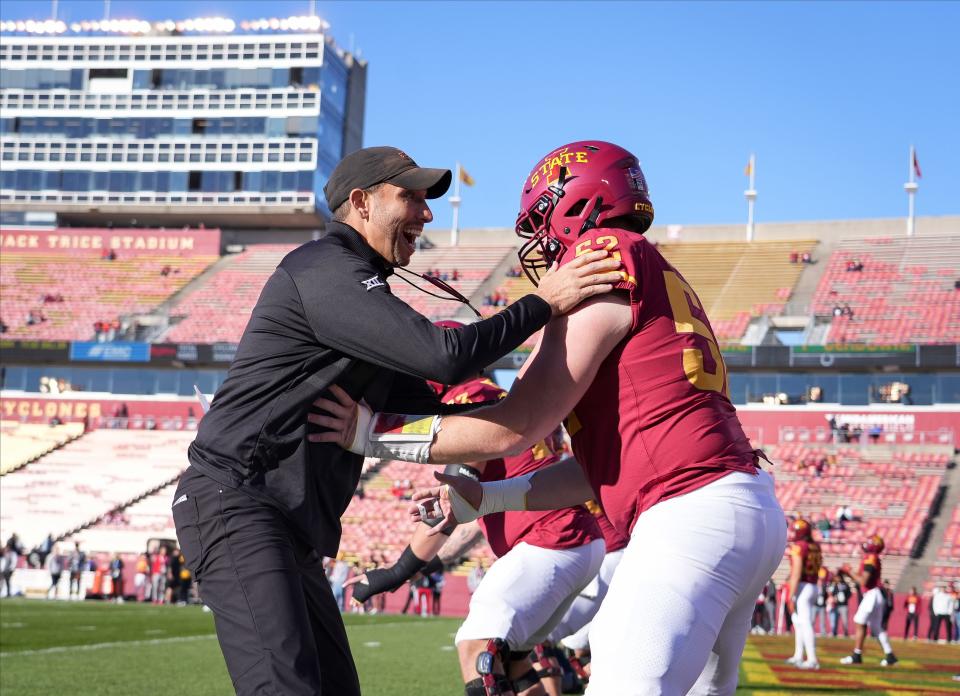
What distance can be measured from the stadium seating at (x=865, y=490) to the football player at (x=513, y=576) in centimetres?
2359

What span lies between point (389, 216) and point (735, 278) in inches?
1783

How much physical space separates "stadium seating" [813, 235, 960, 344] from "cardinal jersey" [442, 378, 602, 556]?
36.1m

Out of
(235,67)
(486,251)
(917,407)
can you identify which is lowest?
(917,407)

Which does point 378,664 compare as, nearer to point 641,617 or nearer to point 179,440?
point 641,617

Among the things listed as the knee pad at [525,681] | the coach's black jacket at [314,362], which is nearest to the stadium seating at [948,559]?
the knee pad at [525,681]

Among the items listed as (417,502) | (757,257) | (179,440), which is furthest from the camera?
(757,257)

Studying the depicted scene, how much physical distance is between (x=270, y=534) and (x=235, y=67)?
5738cm

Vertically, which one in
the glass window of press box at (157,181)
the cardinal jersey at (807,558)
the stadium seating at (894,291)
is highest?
the glass window of press box at (157,181)

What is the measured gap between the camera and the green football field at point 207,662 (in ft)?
32.5

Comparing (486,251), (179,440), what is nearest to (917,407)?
(486,251)

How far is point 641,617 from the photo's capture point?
298cm

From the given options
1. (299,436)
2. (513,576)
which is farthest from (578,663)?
(299,436)

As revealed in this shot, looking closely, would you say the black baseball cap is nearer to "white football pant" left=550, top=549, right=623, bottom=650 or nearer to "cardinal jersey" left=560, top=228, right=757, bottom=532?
"cardinal jersey" left=560, top=228, right=757, bottom=532

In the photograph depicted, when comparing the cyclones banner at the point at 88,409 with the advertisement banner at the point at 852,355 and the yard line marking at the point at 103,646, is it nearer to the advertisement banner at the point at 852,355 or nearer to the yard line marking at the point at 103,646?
the advertisement banner at the point at 852,355
